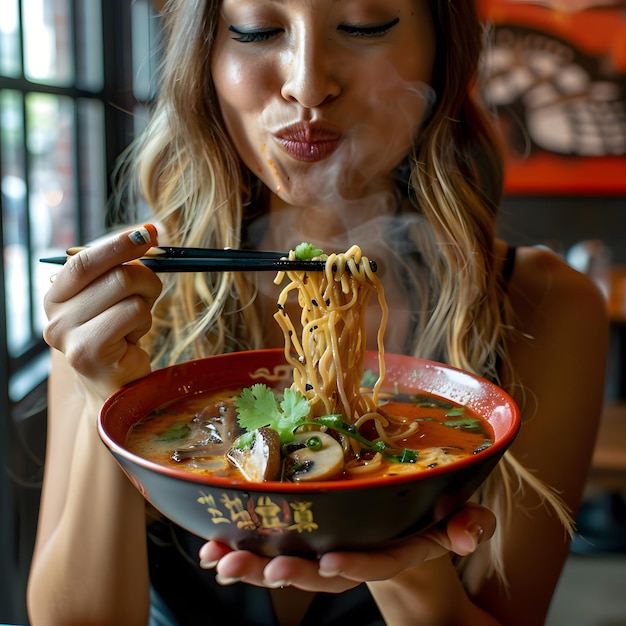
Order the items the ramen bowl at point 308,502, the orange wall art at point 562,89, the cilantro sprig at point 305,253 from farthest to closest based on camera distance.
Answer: the orange wall art at point 562,89
the cilantro sprig at point 305,253
the ramen bowl at point 308,502

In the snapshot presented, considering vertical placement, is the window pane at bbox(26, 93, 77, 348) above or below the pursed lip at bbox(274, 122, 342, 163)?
below

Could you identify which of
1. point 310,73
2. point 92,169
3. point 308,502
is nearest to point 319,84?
point 310,73

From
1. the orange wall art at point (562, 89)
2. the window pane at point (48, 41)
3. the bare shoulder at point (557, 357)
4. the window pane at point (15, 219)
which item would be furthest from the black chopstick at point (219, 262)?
the orange wall art at point (562, 89)

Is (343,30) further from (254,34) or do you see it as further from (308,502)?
(308,502)

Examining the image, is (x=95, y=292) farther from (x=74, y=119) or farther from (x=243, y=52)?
(x=74, y=119)

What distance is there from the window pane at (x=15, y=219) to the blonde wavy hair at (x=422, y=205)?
0.90 m

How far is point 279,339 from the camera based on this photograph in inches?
73.0

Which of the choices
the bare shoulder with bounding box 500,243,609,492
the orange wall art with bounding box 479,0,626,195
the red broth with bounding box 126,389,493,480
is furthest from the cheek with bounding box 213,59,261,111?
the orange wall art with bounding box 479,0,626,195

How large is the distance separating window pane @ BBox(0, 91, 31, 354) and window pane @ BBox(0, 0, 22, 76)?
0.34 feet

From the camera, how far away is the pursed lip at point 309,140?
1.42m

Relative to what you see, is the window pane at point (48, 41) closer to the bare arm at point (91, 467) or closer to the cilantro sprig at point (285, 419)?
the bare arm at point (91, 467)

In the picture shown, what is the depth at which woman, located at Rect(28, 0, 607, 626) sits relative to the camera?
4.54ft

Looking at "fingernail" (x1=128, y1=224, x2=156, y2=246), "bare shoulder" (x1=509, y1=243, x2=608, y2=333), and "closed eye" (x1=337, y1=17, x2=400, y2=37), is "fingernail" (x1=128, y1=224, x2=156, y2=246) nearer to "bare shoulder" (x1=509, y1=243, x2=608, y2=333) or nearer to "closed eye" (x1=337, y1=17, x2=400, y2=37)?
"closed eye" (x1=337, y1=17, x2=400, y2=37)

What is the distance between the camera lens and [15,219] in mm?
2832
